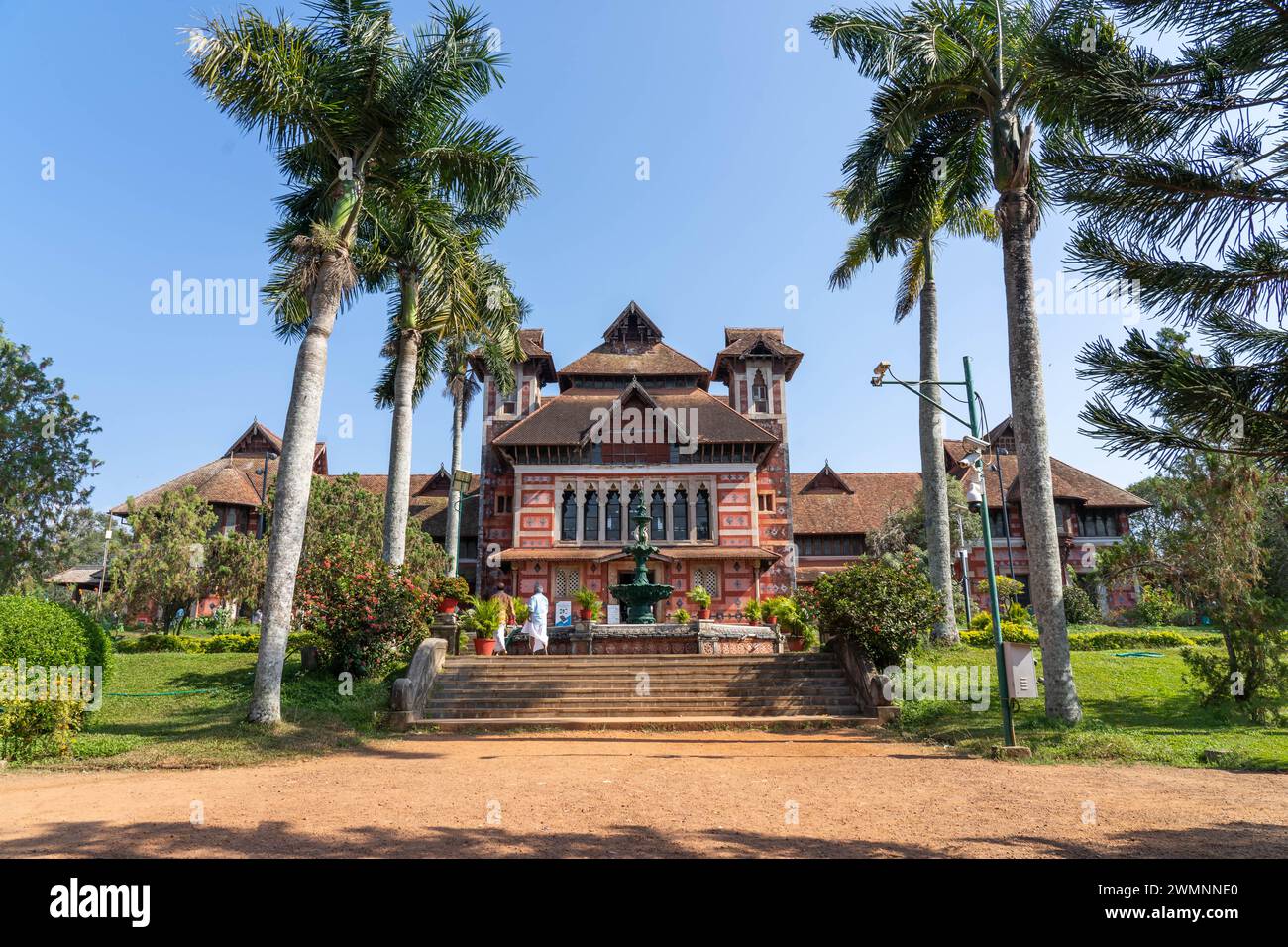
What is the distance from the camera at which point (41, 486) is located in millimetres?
24531

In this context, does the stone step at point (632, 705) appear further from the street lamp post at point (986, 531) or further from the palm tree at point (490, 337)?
the palm tree at point (490, 337)

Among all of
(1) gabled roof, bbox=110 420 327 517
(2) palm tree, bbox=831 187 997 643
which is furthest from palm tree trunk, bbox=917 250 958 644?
(1) gabled roof, bbox=110 420 327 517

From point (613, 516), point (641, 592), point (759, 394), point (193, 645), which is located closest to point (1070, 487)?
point (759, 394)

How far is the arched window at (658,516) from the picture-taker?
33.2 metres

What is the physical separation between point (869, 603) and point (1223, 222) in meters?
11.3

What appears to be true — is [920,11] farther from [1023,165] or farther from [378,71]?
[378,71]

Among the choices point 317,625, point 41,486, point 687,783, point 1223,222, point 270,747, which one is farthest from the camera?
point 41,486

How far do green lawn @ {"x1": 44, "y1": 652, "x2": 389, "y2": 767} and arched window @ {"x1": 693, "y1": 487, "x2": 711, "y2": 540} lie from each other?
19258 mm

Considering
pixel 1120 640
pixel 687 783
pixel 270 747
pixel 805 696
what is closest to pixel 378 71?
pixel 270 747

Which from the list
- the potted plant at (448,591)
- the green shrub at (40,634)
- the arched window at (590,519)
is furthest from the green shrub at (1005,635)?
Answer: the green shrub at (40,634)

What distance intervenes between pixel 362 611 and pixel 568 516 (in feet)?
59.7

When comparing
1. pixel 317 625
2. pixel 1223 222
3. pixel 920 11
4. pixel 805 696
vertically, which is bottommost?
pixel 805 696

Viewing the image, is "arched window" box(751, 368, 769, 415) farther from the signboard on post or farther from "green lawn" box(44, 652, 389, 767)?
"green lawn" box(44, 652, 389, 767)

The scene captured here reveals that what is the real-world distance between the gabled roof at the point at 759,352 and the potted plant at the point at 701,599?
13941mm
